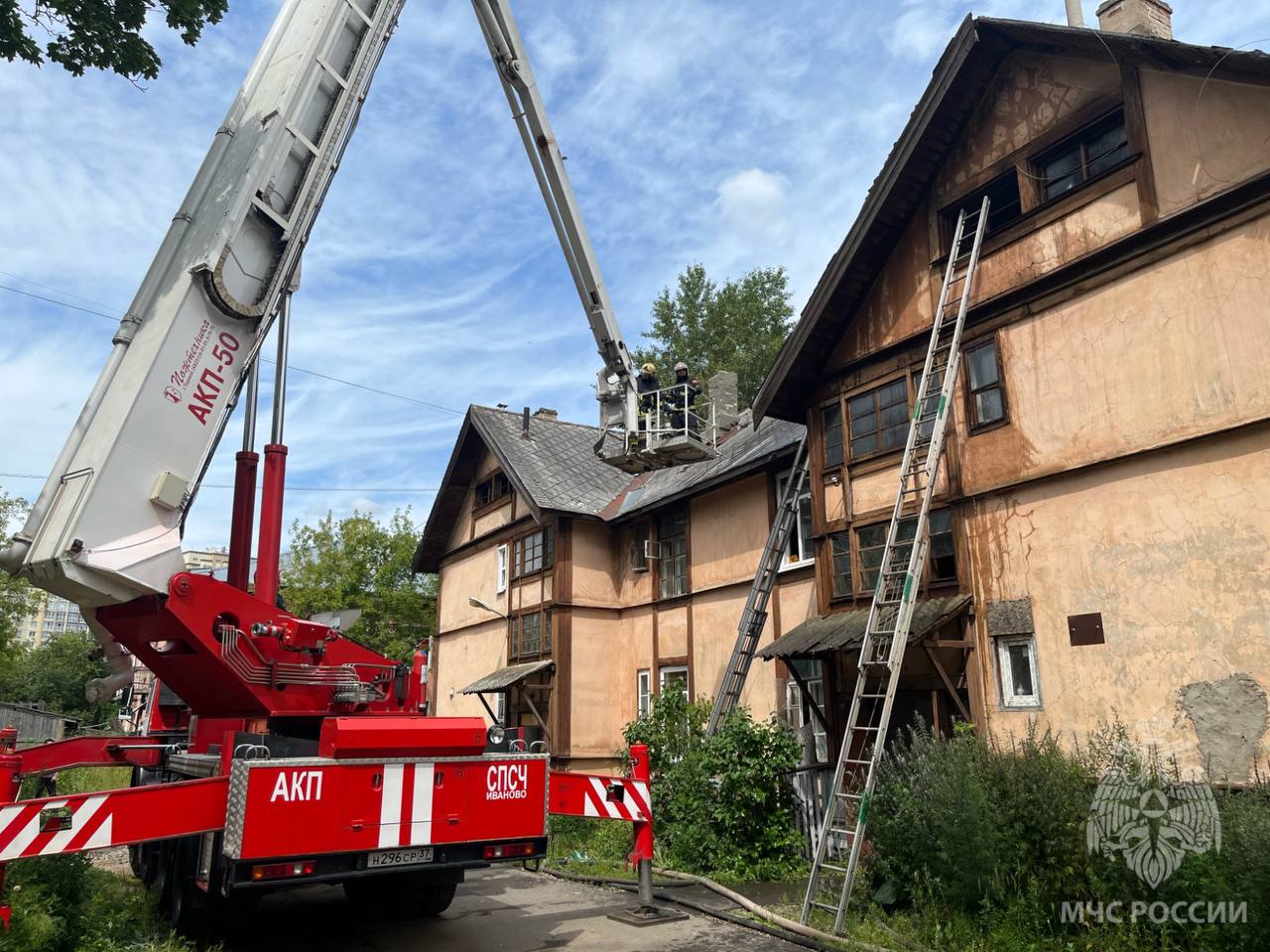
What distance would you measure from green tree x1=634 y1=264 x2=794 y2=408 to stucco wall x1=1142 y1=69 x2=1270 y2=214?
85.4ft

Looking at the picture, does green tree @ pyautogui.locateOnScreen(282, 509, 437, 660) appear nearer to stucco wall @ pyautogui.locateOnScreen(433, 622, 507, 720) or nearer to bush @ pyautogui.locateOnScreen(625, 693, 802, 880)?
stucco wall @ pyautogui.locateOnScreen(433, 622, 507, 720)

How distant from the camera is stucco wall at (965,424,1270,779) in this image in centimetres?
834

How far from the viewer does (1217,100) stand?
927 centimetres

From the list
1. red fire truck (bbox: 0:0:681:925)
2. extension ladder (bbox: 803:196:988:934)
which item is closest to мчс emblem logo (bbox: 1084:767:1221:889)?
extension ladder (bbox: 803:196:988:934)

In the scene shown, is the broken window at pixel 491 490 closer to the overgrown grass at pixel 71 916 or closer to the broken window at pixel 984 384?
the broken window at pixel 984 384

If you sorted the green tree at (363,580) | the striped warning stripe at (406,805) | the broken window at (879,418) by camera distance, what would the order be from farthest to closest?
the green tree at (363,580)
the broken window at (879,418)
the striped warning stripe at (406,805)

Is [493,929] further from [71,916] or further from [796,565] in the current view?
[796,565]

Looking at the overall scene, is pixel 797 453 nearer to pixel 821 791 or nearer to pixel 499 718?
pixel 821 791

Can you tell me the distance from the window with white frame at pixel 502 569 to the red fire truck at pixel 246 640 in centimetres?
1239

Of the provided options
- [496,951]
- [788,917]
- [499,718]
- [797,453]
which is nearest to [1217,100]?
[797,453]

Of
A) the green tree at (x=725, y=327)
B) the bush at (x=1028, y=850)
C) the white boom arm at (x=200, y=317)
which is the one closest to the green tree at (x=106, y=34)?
the white boom arm at (x=200, y=317)

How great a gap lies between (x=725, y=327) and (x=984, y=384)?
2693cm

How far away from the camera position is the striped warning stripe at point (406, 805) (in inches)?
272

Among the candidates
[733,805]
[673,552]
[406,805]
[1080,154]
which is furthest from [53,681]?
[1080,154]
